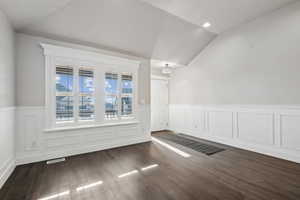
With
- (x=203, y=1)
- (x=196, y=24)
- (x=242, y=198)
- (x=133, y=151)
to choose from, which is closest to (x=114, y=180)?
(x=133, y=151)

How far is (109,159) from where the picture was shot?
119 inches

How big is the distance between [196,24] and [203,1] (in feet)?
2.71

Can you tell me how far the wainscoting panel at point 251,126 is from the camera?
2939mm

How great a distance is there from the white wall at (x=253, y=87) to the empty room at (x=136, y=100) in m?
0.02

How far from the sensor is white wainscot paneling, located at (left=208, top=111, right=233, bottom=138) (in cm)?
404

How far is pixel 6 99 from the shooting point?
2.28 meters

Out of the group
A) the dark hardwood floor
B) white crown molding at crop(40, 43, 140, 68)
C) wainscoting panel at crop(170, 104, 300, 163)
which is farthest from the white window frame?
wainscoting panel at crop(170, 104, 300, 163)

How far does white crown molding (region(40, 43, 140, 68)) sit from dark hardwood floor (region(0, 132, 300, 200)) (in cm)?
233

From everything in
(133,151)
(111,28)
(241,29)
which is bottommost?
(133,151)

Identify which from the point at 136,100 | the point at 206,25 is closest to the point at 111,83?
the point at 136,100

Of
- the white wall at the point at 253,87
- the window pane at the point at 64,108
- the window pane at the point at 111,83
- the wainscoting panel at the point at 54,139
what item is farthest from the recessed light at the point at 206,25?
the window pane at the point at 64,108

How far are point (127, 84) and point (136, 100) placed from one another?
0.56m

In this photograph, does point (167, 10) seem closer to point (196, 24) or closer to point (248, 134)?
point (196, 24)

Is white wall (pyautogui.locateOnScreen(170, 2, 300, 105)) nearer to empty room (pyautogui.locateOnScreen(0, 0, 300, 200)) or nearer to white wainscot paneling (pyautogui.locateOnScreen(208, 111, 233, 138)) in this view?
empty room (pyautogui.locateOnScreen(0, 0, 300, 200))
